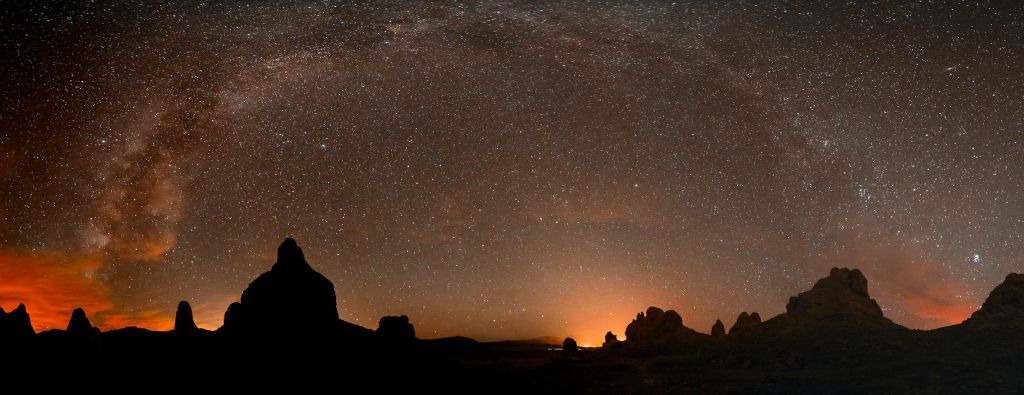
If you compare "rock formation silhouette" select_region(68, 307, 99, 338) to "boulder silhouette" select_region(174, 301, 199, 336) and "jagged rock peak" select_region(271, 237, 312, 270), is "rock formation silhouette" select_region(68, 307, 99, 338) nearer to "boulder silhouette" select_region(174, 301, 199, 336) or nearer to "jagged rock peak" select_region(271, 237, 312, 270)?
"boulder silhouette" select_region(174, 301, 199, 336)

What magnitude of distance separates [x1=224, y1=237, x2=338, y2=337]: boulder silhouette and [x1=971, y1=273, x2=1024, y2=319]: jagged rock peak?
263 ft

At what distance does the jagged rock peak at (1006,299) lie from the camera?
72125 millimetres

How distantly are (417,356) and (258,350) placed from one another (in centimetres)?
2444

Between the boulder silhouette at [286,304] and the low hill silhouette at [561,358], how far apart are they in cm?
11

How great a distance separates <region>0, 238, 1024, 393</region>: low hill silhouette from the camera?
5275cm

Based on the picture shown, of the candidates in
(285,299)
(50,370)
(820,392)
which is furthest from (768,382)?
(50,370)

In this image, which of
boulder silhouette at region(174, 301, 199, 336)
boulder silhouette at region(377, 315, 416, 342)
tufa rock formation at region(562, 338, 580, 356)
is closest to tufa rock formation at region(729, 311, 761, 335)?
tufa rock formation at region(562, 338, 580, 356)

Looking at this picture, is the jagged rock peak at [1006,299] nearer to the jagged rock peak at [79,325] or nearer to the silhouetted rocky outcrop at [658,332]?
the silhouetted rocky outcrop at [658,332]

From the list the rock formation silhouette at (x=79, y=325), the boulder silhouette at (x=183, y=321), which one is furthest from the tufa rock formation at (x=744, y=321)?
the rock formation silhouette at (x=79, y=325)

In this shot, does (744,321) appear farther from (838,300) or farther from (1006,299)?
(1006,299)

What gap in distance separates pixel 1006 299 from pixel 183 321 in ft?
332

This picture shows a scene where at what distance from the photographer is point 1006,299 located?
7381cm

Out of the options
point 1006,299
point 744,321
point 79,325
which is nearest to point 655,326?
point 744,321

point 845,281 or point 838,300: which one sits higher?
point 845,281
